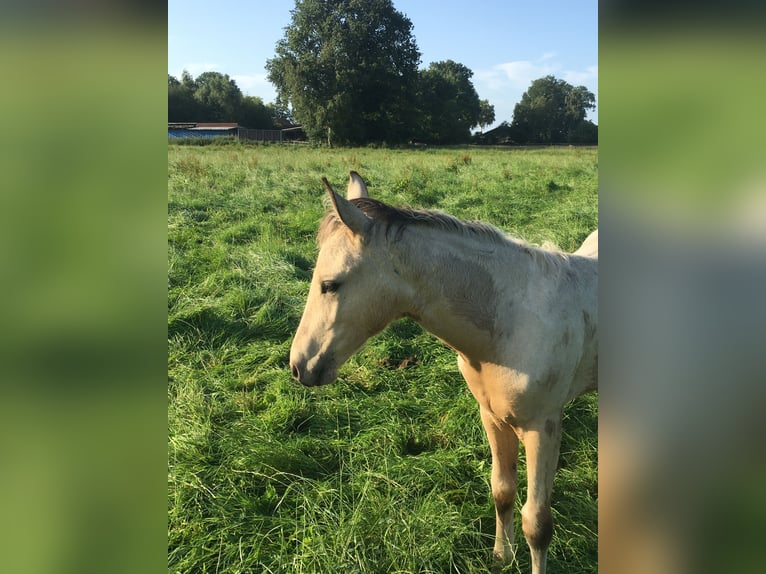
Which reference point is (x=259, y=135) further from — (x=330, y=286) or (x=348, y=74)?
(x=330, y=286)

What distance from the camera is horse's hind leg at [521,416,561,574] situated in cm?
194

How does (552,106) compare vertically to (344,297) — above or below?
above

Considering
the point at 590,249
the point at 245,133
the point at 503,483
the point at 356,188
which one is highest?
the point at 245,133

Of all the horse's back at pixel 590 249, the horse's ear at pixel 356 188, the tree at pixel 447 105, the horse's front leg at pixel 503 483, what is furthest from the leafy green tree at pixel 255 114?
the horse's front leg at pixel 503 483

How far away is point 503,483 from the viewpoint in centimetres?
230

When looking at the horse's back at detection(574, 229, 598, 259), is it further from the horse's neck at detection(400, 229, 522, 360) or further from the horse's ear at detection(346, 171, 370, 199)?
the horse's ear at detection(346, 171, 370, 199)

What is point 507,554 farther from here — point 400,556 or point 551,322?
point 551,322

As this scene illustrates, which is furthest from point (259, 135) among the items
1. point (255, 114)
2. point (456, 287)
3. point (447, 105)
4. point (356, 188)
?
point (456, 287)

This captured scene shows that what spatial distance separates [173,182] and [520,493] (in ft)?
31.7

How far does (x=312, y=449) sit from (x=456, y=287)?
170cm

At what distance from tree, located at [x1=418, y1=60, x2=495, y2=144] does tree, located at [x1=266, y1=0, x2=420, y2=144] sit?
0.74 metres
